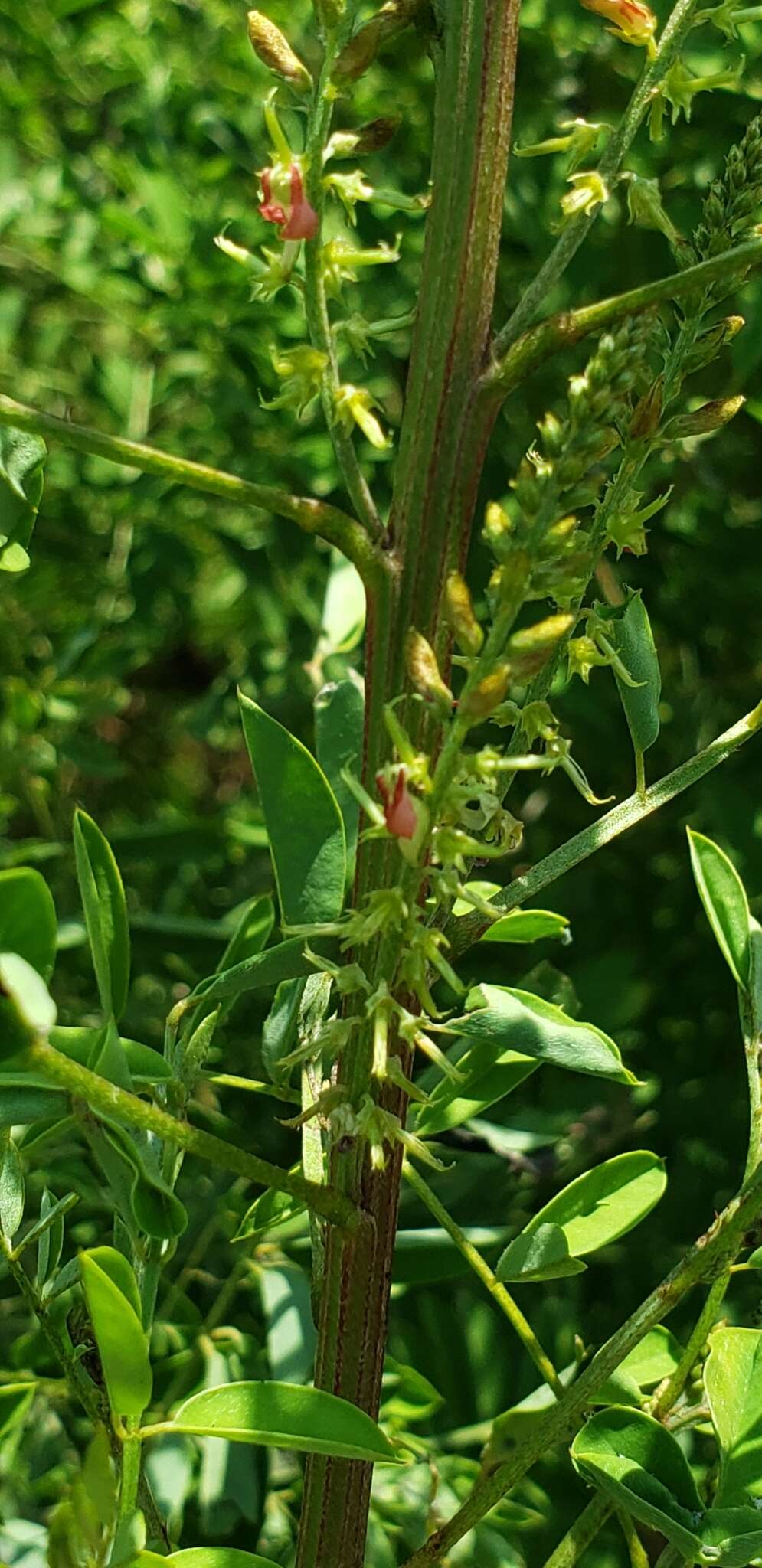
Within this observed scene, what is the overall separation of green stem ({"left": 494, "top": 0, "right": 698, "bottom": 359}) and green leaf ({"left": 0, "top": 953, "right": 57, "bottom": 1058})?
248mm

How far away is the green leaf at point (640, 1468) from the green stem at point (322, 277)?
0.32 metres

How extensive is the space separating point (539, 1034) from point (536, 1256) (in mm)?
100

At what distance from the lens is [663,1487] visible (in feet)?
1.77

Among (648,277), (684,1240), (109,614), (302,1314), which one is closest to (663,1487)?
(302,1314)

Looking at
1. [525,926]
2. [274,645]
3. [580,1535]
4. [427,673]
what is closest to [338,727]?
[525,926]

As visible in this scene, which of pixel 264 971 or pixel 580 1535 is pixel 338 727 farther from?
pixel 580 1535

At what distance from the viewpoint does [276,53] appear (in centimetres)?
49

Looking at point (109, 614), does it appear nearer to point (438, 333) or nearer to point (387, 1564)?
point (387, 1564)

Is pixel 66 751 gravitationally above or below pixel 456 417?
below

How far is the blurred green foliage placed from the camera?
102 centimetres

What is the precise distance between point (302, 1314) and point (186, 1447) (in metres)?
0.14

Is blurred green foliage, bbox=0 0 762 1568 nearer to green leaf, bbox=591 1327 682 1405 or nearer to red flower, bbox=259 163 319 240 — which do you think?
green leaf, bbox=591 1327 682 1405

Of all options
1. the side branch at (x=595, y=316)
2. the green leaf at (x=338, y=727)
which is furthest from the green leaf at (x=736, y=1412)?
the side branch at (x=595, y=316)

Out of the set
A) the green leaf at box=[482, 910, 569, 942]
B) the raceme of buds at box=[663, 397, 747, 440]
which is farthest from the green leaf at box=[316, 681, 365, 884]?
the raceme of buds at box=[663, 397, 747, 440]
